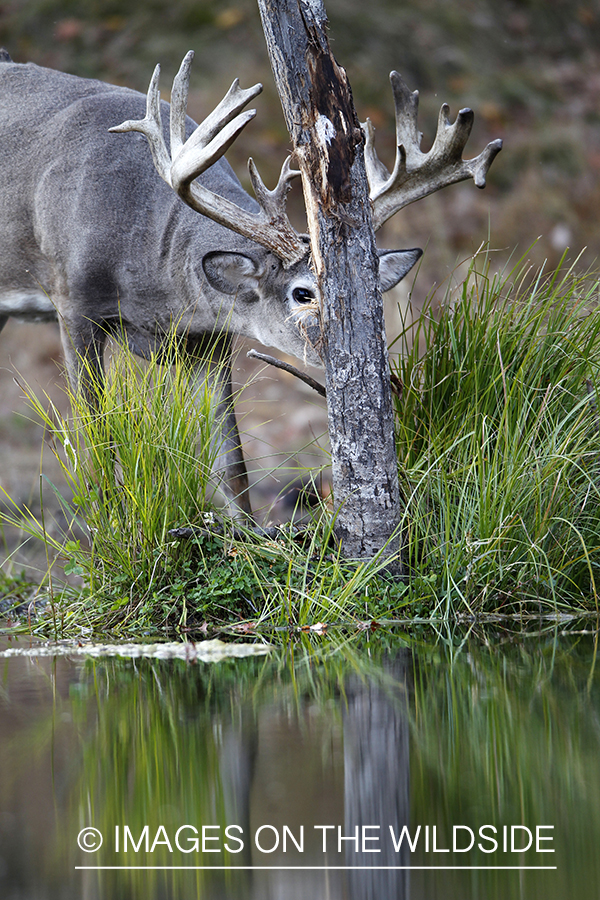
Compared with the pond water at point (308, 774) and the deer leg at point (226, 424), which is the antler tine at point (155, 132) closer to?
the deer leg at point (226, 424)

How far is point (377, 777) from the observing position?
112 inches

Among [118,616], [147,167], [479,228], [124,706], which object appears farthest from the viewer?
[479,228]

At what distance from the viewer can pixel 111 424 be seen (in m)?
4.96

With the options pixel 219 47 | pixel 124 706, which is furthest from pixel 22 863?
pixel 219 47

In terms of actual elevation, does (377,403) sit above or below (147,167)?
below

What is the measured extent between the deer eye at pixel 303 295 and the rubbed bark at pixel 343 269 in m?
0.83

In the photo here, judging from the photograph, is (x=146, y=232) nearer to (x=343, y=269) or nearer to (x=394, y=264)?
(x=394, y=264)

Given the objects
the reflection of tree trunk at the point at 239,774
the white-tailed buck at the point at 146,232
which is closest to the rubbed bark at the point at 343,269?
the white-tailed buck at the point at 146,232

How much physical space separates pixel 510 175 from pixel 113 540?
38.2ft

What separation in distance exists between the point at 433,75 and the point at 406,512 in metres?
12.8

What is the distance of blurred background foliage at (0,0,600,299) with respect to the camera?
46.8 feet

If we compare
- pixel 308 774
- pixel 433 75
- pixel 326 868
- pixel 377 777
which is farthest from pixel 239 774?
pixel 433 75

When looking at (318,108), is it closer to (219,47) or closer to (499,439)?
(499,439)

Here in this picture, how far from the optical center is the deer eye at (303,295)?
5609 millimetres
